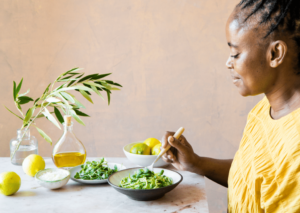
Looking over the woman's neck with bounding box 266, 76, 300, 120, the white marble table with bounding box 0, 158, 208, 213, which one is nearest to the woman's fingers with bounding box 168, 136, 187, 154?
the white marble table with bounding box 0, 158, 208, 213

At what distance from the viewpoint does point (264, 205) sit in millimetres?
742

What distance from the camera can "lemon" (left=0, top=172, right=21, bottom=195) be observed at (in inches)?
38.3

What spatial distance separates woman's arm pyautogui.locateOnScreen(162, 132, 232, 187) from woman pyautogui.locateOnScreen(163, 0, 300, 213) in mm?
255

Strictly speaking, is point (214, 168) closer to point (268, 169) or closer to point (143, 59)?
point (268, 169)

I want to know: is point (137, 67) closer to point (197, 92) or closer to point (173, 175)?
point (197, 92)

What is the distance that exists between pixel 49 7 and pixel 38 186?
5.18ft

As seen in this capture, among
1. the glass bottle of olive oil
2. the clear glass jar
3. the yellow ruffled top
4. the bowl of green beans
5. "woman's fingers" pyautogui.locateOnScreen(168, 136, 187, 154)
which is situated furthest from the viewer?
the clear glass jar

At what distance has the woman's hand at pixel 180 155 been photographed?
1.11 metres

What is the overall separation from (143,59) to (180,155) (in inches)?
49.0

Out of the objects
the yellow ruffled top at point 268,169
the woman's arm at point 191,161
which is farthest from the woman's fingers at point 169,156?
the yellow ruffled top at point 268,169

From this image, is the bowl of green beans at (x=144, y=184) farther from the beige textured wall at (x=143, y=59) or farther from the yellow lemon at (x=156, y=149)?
the beige textured wall at (x=143, y=59)

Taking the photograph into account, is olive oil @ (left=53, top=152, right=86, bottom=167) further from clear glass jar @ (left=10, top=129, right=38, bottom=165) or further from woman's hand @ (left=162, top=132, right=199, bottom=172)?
woman's hand @ (left=162, top=132, right=199, bottom=172)

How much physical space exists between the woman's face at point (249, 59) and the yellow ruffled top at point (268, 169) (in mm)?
114

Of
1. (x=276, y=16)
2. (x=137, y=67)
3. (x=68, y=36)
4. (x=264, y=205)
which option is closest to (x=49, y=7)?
(x=68, y=36)
